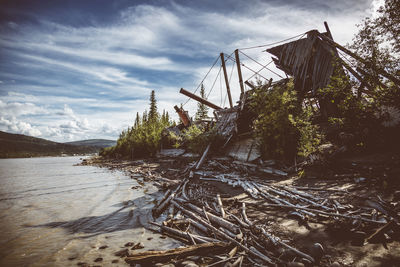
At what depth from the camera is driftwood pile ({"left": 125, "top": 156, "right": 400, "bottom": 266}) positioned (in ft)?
11.2

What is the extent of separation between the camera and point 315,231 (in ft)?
13.6

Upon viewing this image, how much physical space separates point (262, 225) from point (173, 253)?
2.43 metres

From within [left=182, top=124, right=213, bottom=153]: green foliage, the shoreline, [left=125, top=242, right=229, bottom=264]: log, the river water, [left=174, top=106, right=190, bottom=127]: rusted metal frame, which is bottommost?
the river water

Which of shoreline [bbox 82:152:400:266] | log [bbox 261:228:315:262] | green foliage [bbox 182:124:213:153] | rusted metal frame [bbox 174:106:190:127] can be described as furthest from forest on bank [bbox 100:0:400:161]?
rusted metal frame [bbox 174:106:190:127]

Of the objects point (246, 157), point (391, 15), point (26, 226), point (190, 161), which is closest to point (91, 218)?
point (26, 226)

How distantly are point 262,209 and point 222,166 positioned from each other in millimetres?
7292

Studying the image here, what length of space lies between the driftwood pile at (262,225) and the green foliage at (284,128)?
3.36 m

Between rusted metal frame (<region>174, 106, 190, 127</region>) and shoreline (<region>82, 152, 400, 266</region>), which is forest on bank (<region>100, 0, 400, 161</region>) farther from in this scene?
rusted metal frame (<region>174, 106, 190, 127</region>)

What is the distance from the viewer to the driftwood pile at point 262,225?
3416 millimetres

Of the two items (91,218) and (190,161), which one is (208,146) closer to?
(190,161)

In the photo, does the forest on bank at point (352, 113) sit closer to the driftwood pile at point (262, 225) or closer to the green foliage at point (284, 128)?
the green foliage at point (284, 128)

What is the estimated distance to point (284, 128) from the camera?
10031 millimetres

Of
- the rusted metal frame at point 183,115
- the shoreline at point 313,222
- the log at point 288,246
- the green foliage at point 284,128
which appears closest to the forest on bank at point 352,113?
the green foliage at point 284,128

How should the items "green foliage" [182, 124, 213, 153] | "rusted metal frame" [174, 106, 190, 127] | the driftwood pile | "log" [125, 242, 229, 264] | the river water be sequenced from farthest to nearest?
"rusted metal frame" [174, 106, 190, 127]
"green foliage" [182, 124, 213, 153]
the river water
"log" [125, 242, 229, 264]
the driftwood pile
